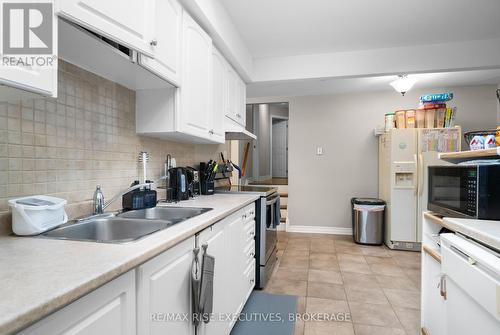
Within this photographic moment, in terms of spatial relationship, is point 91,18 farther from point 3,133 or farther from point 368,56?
point 368,56

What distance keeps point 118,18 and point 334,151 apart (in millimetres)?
3894

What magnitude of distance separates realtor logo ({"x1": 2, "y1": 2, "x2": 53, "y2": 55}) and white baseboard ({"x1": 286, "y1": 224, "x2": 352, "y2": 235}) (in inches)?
169

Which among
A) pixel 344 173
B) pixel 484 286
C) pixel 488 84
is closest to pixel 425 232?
pixel 484 286

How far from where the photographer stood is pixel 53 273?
2.18 ft

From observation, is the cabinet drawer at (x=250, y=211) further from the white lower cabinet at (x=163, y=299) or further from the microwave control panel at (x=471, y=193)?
the microwave control panel at (x=471, y=193)

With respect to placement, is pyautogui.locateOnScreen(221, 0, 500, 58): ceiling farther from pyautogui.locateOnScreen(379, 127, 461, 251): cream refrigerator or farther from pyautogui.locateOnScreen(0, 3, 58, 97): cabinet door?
pyautogui.locateOnScreen(0, 3, 58, 97): cabinet door

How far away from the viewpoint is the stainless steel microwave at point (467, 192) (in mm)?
1200

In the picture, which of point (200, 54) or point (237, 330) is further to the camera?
point (200, 54)

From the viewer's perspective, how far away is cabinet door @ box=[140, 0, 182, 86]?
4.81 ft

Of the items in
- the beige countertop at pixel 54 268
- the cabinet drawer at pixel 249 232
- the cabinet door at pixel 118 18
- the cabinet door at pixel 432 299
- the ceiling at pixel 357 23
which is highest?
the ceiling at pixel 357 23

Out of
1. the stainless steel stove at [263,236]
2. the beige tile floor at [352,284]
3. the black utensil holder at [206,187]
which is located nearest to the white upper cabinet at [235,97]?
the black utensil holder at [206,187]

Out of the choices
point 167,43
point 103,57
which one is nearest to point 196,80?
point 167,43

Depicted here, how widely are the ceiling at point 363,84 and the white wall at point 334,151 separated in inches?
7.0

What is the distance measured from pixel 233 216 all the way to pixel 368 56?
2.38 metres
